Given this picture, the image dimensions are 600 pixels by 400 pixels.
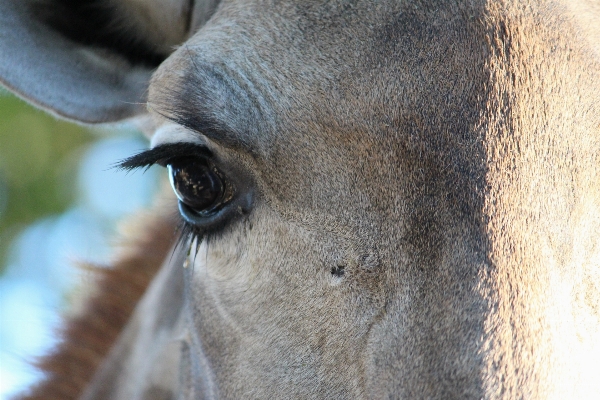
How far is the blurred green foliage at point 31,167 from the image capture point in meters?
9.10

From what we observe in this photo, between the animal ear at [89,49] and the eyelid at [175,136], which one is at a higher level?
the eyelid at [175,136]

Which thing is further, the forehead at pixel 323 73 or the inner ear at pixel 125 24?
the inner ear at pixel 125 24

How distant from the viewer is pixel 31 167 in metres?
9.63

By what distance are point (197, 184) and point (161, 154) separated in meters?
0.16

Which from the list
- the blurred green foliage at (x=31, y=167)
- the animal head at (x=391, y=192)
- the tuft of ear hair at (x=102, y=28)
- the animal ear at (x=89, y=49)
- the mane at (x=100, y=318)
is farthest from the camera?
the blurred green foliage at (x=31, y=167)

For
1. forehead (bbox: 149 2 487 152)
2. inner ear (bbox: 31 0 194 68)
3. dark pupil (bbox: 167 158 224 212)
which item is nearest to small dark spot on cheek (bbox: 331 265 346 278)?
forehead (bbox: 149 2 487 152)

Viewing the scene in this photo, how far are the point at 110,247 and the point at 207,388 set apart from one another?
71.9 inches

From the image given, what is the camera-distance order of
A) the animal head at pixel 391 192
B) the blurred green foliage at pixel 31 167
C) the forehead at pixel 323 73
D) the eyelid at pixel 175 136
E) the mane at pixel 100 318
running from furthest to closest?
the blurred green foliage at pixel 31 167, the mane at pixel 100 318, the eyelid at pixel 175 136, the forehead at pixel 323 73, the animal head at pixel 391 192

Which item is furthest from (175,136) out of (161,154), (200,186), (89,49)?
(89,49)

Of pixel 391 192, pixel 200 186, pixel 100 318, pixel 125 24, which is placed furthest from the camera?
pixel 100 318

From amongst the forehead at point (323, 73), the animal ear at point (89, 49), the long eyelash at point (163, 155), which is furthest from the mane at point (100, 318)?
the forehead at point (323, 73)

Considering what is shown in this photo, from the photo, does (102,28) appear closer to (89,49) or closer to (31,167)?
(89,49)

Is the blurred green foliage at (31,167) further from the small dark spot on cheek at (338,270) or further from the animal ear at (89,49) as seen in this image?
the small dark spot on cheek at (338,270)

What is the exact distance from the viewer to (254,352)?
86.4 inches
